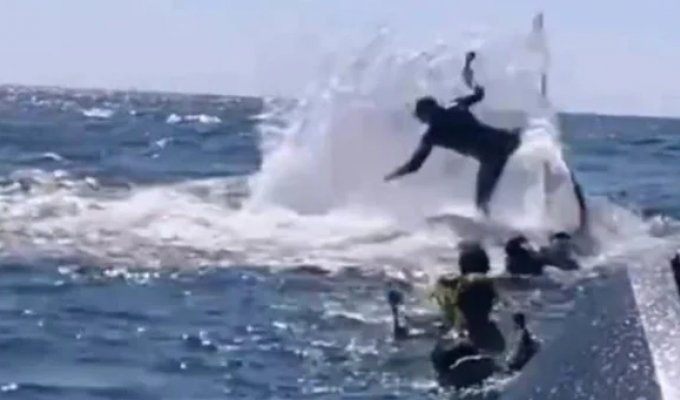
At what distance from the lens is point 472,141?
2130cm

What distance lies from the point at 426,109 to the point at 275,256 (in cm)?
284

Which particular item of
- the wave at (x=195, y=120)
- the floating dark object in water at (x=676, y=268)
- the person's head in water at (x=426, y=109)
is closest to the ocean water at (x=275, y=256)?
the floating dark object in water at (x=676, y=268)

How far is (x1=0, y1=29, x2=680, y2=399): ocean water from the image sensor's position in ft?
40.7

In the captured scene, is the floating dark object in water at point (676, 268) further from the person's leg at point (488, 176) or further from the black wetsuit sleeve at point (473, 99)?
the person's leg at point (488, 176)

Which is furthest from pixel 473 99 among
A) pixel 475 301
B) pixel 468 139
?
pixel 475 301

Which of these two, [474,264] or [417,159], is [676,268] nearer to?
[474,264]

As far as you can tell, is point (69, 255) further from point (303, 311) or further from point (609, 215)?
point (609, 215)

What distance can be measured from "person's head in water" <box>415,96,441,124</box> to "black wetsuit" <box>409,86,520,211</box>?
0.05m

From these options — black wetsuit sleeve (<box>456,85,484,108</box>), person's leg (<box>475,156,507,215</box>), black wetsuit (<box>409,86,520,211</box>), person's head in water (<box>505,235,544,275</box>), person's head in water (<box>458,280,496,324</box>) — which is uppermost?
black wetsuit sleeve (<box>456,85,484,108</box>)

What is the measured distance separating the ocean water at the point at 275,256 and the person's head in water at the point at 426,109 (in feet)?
4.79

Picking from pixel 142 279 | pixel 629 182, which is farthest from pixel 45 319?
pixel 629 182

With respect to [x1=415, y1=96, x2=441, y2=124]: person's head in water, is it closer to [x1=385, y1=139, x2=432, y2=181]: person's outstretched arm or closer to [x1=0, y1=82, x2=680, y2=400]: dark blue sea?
[x1=385, y1=139, x2=432, y2=181]: person's outstretched arm

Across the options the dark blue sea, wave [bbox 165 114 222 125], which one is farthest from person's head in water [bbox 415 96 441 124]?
wave [bbox 165 114 222 125]

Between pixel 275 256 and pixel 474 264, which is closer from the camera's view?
pixel 474 264
